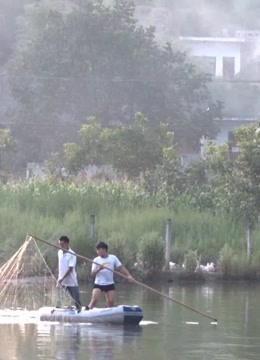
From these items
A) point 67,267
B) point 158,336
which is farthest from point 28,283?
point 158,336

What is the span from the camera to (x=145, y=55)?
56.3m

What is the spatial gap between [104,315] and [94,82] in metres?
33.4

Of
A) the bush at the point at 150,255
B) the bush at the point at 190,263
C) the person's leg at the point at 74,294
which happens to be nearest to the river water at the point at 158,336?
the person's leg at the point at 74,294

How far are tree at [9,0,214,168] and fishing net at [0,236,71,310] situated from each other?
26.0 m

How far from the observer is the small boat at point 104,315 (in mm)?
22484

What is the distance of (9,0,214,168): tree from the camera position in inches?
2164

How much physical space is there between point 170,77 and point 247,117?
7191 mm

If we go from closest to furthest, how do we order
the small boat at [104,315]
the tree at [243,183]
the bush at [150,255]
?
the small boat at [104,315], the bush at [150,255], the tree at [243,183]

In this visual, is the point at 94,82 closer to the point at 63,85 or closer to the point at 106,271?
the point at 63,85

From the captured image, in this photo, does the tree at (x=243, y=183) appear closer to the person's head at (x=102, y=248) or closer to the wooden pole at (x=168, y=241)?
the wooden pole at (x=168, y=241)

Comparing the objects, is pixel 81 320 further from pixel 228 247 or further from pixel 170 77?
pixel 170 77

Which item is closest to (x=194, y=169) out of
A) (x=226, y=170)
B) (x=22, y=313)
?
(x=226, y=170)

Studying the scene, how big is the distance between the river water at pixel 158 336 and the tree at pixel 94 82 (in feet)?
91.8

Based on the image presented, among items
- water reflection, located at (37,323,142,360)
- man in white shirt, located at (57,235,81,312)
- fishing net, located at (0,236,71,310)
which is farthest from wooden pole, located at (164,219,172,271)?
water reflection, located at (37,323,142,360)
